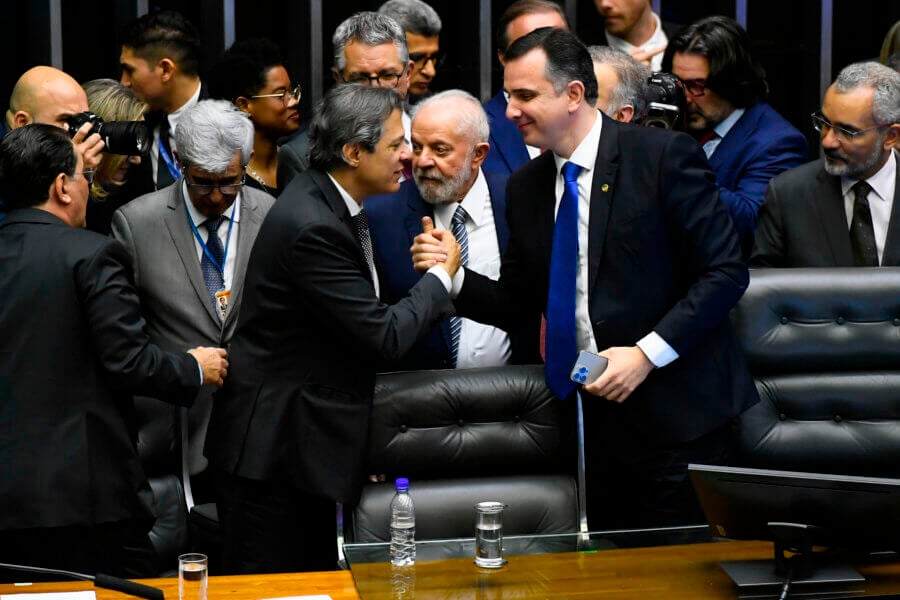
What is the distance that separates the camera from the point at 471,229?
11.6 feet

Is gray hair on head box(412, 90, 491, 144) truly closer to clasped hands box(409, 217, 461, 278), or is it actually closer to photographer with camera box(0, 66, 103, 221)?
clasped hands box(409, 217, 461, 278)

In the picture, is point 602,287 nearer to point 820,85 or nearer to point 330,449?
point 330,449

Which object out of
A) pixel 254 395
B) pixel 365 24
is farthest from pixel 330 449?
pixel 365 24

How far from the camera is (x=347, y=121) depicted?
10.3 ft

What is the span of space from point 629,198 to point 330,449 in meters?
0.92

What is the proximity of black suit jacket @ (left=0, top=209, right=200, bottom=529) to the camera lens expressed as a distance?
2.56ft

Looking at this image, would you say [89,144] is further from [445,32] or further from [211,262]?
[445,32]

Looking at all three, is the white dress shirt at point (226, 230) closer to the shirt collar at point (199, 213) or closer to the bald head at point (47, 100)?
the shirt collar at point (199, 213)

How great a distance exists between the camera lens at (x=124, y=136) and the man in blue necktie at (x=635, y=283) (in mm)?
1002

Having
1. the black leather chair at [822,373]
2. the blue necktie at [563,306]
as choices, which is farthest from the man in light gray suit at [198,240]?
the black leather chair at [822,373]

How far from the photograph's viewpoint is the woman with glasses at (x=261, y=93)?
4.21 m

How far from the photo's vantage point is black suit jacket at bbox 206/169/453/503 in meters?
3.03

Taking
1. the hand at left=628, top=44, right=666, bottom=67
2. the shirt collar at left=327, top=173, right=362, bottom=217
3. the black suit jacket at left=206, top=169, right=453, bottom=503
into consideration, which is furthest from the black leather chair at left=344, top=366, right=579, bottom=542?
the hand at left=628, top=44, right=666, bottom=67

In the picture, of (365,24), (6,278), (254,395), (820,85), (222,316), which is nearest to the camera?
(6,278)
